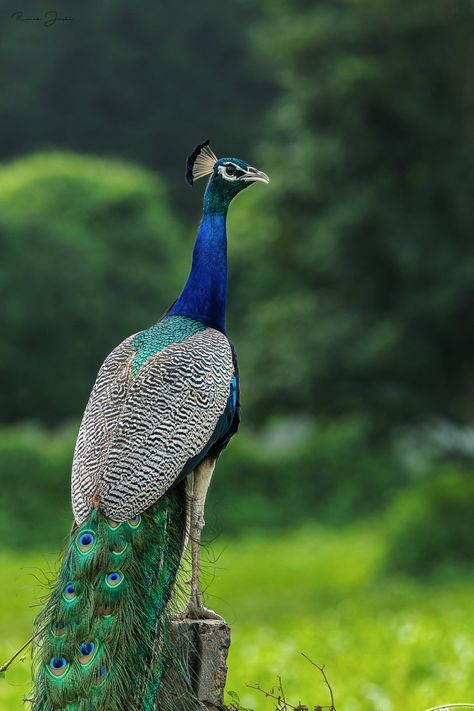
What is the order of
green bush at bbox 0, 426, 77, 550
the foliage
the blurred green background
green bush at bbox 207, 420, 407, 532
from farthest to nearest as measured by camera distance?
green bush at bbox 207, 420, 407, 532, the foliage, green bush at bbox 0, 426, 77, 550, the blurred green background

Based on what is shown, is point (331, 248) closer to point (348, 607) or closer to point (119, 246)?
point (348, 607)

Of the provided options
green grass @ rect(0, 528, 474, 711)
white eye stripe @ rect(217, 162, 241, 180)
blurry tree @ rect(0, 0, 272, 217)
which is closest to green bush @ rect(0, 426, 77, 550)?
green grass @ rect(0, 528, 474, 711)

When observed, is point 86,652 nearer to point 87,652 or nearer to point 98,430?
point 87,652

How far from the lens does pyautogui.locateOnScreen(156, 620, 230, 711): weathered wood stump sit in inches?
141

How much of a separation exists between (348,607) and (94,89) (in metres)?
15.1

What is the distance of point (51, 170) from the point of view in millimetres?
20109

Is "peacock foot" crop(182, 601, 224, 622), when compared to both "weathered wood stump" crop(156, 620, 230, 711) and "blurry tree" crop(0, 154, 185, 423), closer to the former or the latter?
"weathered wood stump" crop(156, 620, 230, 711)

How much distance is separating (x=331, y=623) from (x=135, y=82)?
54.1 ft

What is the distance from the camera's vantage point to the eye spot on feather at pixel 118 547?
3.52 meters

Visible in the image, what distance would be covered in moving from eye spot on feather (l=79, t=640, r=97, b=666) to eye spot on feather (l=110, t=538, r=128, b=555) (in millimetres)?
240

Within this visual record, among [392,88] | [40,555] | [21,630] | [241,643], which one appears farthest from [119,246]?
[241,643]

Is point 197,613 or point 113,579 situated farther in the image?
point 197,613

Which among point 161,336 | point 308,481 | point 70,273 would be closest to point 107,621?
point 161,336

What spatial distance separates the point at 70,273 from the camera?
19359 millimetres
